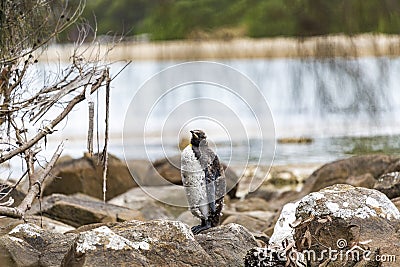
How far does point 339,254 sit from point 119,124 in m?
9.85

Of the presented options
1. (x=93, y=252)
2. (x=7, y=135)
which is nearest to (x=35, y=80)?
(x=7, y=135)

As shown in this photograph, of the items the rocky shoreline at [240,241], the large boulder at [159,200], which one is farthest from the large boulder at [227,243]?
the large boulder at [159,200]

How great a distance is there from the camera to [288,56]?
7430 millimetres

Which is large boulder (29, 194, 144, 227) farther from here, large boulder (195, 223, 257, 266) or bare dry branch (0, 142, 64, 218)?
large boulder (195, 223, 257, 266)

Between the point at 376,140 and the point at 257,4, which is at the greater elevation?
the point at 257,4

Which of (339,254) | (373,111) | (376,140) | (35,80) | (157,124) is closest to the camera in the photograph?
(339,254)

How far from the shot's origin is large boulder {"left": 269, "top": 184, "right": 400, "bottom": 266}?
10.3 feet

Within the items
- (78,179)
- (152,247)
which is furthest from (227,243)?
→ (78,179)

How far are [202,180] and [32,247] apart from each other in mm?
777

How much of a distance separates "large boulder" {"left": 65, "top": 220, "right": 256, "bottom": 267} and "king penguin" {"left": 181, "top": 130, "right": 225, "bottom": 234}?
45 cm

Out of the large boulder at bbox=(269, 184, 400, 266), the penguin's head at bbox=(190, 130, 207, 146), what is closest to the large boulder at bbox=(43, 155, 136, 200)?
the penguin's head at bbox=(190, 130, 207, 146)

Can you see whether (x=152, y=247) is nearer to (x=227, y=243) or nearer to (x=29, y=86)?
(x=227, y=243)

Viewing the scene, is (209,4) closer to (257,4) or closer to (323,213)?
(257,4)

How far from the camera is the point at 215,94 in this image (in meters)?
9.77
